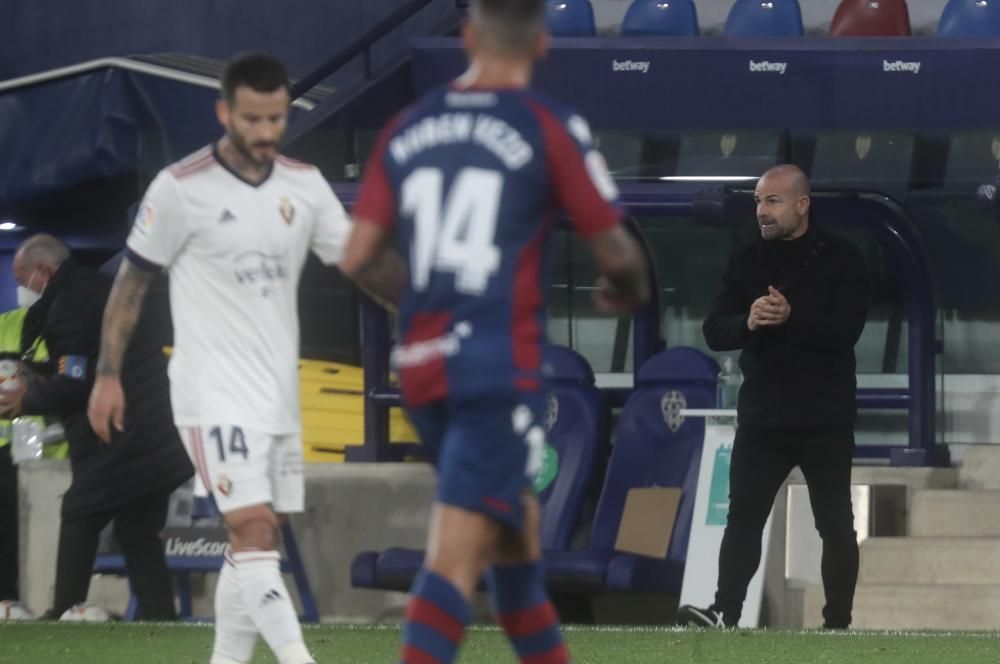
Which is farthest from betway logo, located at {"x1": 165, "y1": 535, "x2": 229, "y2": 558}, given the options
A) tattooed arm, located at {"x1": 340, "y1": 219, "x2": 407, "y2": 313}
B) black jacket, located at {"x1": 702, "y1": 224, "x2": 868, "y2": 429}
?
tattooed arm, located at {"x1": 340, "y1": 219, "x2": 407, "y2": 313}

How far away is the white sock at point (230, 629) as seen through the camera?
6633 mm

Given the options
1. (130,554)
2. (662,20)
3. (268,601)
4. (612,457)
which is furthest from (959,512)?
(268,601)

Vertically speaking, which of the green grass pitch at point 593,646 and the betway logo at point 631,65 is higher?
the betway logo at point 631,65

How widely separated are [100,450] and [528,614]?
6.06 m

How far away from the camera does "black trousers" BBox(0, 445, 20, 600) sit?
40.5ft

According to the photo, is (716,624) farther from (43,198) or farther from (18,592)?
(43,198)

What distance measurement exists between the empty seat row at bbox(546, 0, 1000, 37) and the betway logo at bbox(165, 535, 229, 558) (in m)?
4.65

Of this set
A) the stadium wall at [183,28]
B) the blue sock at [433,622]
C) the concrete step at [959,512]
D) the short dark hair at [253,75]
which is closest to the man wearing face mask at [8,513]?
the stadium wall at [183,28]

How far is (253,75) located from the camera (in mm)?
6488

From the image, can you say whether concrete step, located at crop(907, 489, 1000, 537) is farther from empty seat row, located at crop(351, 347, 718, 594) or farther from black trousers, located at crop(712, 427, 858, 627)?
black trousers, located at crop(712, 427, 858, 627)

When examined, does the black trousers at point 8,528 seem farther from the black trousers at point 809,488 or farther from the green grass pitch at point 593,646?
the black trousers at point 809,488

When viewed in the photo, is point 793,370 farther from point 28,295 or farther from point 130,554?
point 28,295

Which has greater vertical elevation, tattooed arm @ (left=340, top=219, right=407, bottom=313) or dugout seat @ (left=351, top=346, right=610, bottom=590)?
tattooed arm @ (left=340, top=219, right=407, bottom=313)

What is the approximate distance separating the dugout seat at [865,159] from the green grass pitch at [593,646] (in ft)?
16.9
